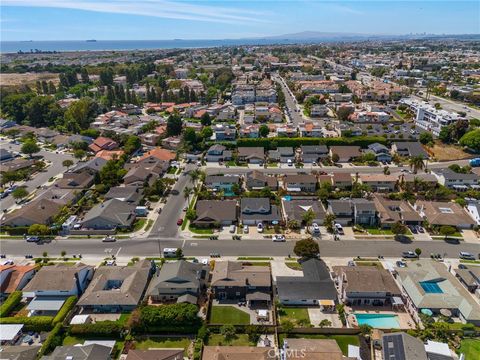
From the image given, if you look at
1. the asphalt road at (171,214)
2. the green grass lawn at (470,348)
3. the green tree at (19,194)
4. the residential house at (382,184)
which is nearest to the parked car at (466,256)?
the green grass lawn at (470,348)

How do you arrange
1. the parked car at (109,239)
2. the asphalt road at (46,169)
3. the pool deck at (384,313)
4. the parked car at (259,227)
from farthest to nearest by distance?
1. the asphalt road at (46,169)
2. the parked car at (259,227)
3. the parked car at (109,239)
4. the pool deck at (384,313)

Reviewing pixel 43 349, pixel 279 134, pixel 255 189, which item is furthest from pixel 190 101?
pixel 43 349

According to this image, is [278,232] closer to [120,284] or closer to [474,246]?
[120,284]

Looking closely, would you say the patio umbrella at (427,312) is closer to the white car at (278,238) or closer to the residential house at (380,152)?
the white car at (278,238)

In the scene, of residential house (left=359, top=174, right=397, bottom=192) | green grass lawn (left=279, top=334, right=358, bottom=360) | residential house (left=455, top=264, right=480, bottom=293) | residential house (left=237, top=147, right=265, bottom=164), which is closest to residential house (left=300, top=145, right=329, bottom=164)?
residential house (left=237, top=147, right=265, bottom=164)

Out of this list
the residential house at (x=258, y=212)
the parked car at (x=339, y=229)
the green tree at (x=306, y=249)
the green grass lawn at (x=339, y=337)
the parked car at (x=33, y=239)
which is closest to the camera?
the green grass lawn at (x=339, y=337)

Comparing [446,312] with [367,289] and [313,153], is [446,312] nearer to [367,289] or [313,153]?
[367,289]

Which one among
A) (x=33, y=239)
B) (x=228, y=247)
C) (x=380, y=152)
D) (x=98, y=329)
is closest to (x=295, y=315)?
(x=228, y=247)
